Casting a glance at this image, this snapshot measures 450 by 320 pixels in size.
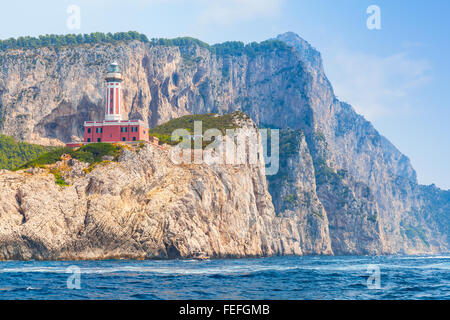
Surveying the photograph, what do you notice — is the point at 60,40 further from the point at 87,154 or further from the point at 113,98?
the point at 87,154

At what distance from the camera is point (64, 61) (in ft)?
582

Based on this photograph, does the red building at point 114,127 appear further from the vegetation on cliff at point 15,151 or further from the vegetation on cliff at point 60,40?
the vegetation on cliff at point 60,40

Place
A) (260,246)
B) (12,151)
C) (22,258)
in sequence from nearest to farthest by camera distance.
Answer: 1. (22,258)
2. (260,246)
3. (12,151)

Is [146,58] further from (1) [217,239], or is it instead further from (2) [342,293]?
(2) [342,293]

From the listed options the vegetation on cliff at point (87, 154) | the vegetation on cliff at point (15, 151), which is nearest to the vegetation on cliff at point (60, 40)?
the vegetation on cliff at point (15, 151)

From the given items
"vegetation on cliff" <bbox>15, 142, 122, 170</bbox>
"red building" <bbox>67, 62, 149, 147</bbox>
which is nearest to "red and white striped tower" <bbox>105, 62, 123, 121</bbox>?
"red building" <bbox>67, 62, 149, 147</bbox>

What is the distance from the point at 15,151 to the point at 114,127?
44973mm

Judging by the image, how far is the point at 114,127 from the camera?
123 m

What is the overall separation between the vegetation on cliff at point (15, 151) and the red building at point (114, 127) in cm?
3217

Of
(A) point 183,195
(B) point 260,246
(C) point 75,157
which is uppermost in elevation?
(C) point 75,157

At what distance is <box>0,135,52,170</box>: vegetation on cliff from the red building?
32.2 metres

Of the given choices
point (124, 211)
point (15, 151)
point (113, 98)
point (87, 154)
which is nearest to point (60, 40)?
point (15, 151)
